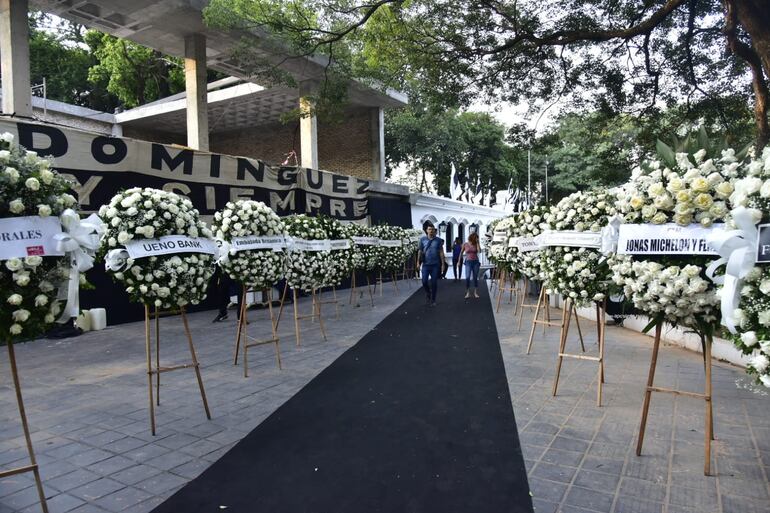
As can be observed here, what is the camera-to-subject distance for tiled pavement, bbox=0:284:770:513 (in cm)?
304

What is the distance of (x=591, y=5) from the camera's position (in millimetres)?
8898

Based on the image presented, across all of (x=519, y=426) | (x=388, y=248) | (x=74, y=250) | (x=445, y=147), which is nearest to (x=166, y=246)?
(x=74, y=250)

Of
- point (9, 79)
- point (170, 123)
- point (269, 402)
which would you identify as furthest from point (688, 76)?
point (170, 123)

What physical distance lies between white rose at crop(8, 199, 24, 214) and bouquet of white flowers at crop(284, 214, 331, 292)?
415 centimetres

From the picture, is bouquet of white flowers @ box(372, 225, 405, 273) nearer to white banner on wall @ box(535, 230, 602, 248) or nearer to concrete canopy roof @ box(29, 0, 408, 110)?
concrete canopy roof @ box(29, 0, 408, 110)

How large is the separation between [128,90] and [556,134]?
22.5m

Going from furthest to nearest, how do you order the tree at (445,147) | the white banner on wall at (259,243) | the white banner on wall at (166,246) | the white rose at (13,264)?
1. the tree at (445,147)
2. the white banner on wall at (259,243)
3. the white banner on wall at (166,246)
4. the white rose at (13,264)

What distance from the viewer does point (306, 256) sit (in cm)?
723

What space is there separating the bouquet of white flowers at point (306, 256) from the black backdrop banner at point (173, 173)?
277 cm

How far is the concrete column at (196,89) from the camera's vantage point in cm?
1356

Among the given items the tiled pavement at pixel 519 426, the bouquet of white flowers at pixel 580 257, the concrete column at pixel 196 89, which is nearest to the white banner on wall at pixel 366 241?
the tiled pavement at pixel 519 426

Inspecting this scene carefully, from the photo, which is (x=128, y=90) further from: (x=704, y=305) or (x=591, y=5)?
(x=704, y=305)

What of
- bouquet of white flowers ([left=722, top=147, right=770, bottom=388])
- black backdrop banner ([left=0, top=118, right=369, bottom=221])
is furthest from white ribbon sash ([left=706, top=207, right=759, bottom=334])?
black backdrop banner ([left=0, top=118, right=369, bottom=221])

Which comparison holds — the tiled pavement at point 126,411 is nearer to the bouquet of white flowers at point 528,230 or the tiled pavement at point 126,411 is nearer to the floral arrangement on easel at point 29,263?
the floral arrangement on easel at point 29,263
